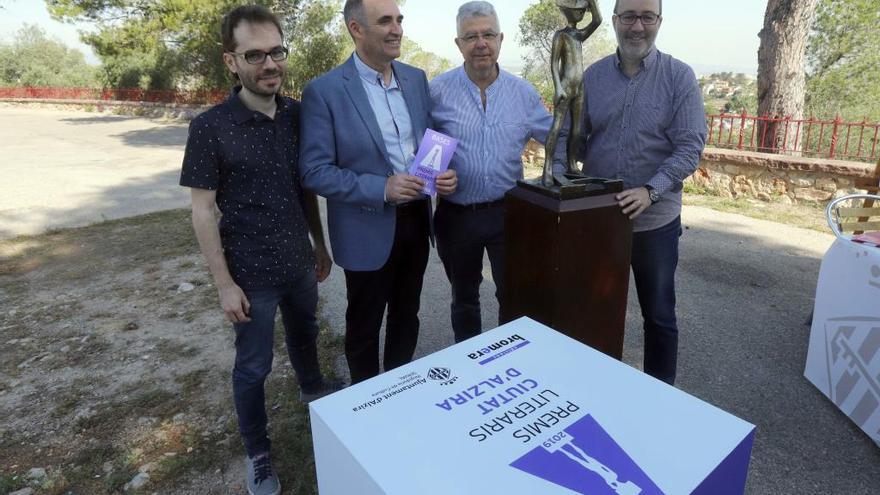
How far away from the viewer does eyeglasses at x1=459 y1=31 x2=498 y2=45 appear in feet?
7.02

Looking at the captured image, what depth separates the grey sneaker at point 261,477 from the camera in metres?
2.04

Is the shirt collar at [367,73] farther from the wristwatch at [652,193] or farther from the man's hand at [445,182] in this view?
the wristwatch at [652,193]

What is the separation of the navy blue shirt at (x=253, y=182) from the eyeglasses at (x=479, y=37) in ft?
2.52

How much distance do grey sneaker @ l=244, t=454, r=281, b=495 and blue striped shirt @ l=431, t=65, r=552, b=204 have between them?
4.43 feet

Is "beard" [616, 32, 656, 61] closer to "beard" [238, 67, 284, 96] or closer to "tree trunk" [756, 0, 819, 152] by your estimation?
"beard" [238, 67, 284, 96]

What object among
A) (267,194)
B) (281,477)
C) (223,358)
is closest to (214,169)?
(267,194)

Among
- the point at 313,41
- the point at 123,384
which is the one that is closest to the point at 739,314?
the point at 123,384

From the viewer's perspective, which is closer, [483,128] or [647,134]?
[647,134]

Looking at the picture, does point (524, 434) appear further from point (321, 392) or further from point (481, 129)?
point (321, 392)

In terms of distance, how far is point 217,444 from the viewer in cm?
239

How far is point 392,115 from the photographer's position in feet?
6.97

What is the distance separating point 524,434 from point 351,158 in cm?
139

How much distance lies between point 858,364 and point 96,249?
6100 mm

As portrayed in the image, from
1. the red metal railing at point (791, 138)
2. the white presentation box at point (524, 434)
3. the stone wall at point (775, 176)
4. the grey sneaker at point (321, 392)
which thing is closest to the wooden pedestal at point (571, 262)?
the white presentation box at point (524, 434)
